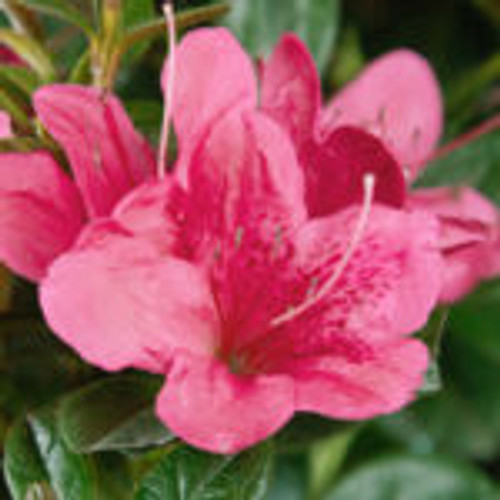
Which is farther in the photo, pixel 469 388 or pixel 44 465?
pixel 469 388

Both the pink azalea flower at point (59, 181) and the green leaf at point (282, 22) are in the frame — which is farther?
the green leaf at point (282, 22)

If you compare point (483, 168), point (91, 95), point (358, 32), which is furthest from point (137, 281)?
point (358, 32)

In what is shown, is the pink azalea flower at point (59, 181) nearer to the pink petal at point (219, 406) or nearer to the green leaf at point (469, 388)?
the pink petal at point (219, 406)

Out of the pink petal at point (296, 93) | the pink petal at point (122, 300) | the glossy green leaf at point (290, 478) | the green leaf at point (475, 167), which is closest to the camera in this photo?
the pink petal at point (122, 300)

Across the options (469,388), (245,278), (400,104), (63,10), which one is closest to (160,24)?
(63,10)

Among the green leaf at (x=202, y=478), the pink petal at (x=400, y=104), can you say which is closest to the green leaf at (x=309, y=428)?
the green leaf at (x=202, y=478)

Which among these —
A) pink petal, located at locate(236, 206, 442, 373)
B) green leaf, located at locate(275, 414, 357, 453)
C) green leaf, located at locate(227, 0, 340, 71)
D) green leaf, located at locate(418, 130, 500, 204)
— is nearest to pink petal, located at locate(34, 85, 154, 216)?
pink petal, located at locate(236, 206, 442, 373)

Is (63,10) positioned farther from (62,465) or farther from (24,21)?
(62,465)

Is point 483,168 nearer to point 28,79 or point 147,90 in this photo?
point 147,90

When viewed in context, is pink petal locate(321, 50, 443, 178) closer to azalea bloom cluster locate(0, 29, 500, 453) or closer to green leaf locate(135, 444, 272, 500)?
azalea bloom cluster locate(0, 29, 500, 453)
